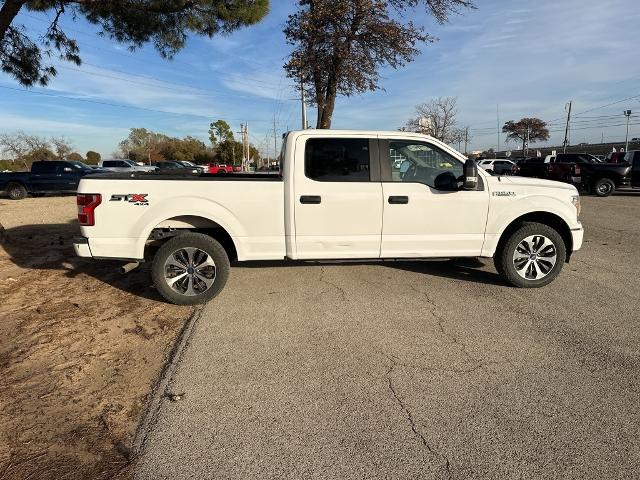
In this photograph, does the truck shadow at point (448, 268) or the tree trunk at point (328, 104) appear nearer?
the truck shadow at point (448, 268)

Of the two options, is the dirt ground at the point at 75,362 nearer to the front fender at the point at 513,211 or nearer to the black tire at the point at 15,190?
the front fender at the point at 513,211

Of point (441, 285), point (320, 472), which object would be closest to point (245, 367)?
point (320, 472)

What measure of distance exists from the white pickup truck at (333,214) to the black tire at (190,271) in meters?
0.01

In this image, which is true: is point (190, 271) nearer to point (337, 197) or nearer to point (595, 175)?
point (337, 197)

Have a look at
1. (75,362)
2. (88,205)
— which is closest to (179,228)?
(88,205)

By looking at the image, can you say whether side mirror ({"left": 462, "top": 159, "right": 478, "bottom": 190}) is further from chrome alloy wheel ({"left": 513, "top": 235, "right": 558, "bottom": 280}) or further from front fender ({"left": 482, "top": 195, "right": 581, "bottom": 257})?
chrome alloy wheel ({"left": 513, "top": 235, "right": 558, "bottom": 280})

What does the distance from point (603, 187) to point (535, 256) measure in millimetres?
16849

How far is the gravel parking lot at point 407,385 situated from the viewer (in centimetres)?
255

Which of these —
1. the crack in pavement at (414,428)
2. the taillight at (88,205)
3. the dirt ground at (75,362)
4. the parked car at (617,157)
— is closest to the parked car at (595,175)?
the parked car at (617,157)

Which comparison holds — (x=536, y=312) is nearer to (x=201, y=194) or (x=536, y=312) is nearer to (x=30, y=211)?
(x=201, y=194)

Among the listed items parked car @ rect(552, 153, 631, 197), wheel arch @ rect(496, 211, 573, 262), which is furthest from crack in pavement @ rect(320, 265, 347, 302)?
parked car @ rect(552, 153, 631, 197)

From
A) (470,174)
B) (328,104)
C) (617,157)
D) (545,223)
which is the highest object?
(328,104)

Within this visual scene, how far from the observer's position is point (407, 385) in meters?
3.36

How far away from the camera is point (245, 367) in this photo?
3676mm
